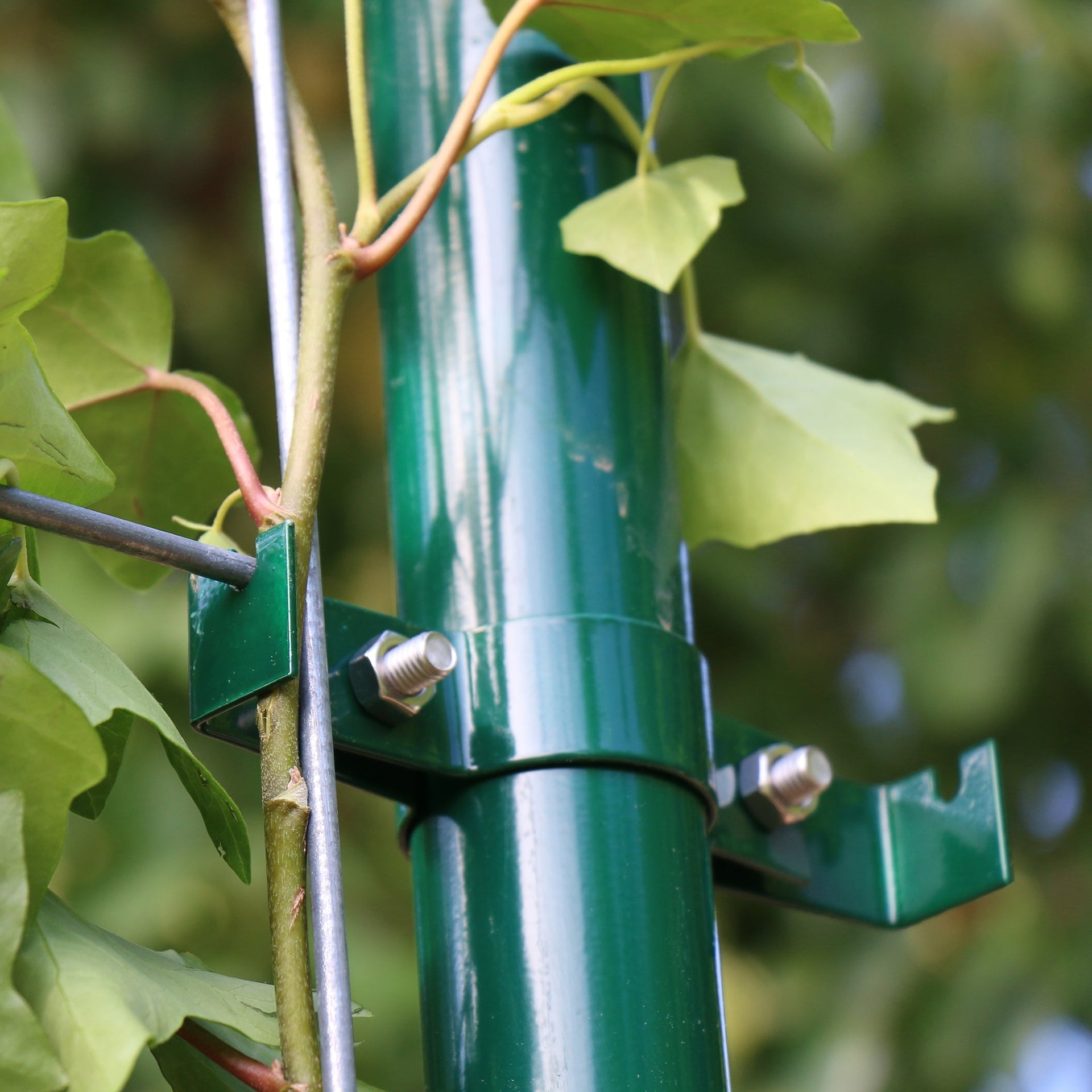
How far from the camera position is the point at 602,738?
0.42 metres

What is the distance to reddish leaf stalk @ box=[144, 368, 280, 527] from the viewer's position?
1.20 feet

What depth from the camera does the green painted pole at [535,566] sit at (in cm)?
40

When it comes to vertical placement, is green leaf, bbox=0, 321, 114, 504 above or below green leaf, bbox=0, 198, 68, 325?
below

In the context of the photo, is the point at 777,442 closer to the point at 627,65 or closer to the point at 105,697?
the point at 627,65

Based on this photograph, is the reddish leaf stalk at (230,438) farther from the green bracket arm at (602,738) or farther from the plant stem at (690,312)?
the plant stem at (690,312)

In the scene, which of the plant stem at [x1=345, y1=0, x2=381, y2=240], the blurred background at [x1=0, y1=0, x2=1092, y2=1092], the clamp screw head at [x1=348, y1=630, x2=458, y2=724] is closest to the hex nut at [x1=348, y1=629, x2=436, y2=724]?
the clamp screw head at [x1=348, y1=630, x2=458, y2=724]

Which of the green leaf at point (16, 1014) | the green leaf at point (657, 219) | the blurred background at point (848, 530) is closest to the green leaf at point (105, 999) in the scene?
the green leaf at point (16, 1014)

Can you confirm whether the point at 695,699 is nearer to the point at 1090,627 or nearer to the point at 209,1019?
the point at 209,1019

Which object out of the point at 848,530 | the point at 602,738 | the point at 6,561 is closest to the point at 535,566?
the point at 602,738

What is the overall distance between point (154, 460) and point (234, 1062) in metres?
0.20

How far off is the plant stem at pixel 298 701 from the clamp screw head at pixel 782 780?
0.19m

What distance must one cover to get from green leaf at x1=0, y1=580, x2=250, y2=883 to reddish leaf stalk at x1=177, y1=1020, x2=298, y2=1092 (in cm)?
3

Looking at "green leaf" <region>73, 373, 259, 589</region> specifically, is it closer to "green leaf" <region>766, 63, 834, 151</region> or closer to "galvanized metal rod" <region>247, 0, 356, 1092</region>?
"galvanized metal rod" <region>247, 0, 356, 1092</region>

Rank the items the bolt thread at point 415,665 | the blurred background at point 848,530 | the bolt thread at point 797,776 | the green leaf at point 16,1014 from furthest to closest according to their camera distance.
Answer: the blurred background at point 848,530
the bolt thread at point 797,776
the bolt thread at point 415,665
the green leaf at point 16,1014
